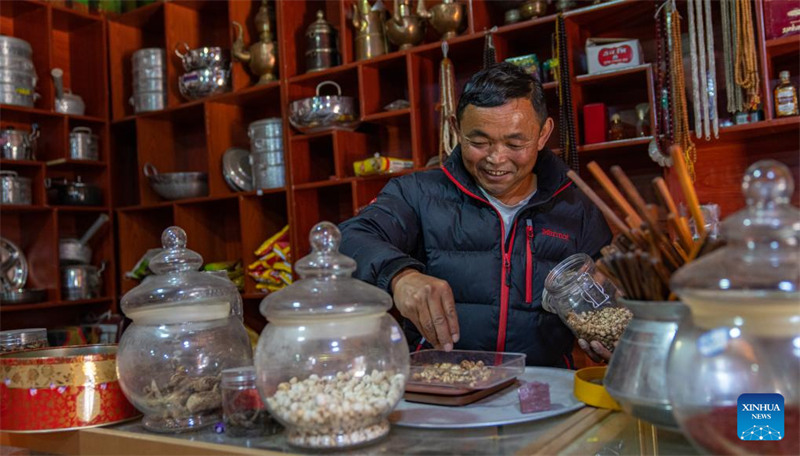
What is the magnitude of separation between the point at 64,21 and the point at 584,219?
349 cm

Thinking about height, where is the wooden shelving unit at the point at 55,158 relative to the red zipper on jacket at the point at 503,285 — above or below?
above

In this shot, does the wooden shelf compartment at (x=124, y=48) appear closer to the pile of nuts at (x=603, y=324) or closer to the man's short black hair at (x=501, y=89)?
the man's short black hair at (x=501, y=89)

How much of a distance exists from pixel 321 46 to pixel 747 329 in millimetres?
2979

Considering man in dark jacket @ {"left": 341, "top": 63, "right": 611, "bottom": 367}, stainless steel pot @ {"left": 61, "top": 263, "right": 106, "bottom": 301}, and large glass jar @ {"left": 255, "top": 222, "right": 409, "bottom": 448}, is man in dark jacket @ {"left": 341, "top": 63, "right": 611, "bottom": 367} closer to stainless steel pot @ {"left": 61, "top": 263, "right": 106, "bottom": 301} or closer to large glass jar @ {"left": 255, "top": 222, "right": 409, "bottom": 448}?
large glass jar @ {"left": 255, "top": 222, "right": 409, "bottom": 448}

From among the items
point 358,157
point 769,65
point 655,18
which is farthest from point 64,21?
point 769,65

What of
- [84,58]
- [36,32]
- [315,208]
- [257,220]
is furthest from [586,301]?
[84,58]

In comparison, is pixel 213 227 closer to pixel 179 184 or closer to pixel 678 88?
pixel 179 184

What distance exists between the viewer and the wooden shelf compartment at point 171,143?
3953mm

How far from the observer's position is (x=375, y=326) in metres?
0.81

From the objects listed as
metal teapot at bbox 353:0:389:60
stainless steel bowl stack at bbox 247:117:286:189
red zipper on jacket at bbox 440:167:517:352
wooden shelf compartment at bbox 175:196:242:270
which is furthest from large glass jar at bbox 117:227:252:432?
wooden shelf compartment at bbox 175:196:242:270

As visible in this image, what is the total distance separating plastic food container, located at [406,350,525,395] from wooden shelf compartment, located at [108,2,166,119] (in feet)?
11.5

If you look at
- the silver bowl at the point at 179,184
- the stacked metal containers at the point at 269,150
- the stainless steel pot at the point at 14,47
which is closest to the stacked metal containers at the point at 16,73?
the stainless steel pot at the point at 14,47

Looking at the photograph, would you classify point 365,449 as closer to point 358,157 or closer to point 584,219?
point 584,219

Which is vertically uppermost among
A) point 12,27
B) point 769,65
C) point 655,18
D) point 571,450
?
point 12,27
